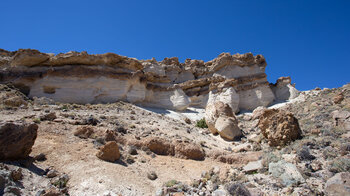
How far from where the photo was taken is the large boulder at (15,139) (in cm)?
551

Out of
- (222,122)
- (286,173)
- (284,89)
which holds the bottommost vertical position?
(286,173)

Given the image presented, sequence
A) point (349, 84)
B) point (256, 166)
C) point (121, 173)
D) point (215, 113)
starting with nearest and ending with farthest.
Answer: point (121, 173) < point (256, 166) < point (215, 113) < point (349, 84)

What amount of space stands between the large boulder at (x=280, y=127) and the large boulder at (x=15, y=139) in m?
10.2

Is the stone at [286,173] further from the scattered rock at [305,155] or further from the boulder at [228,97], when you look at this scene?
the boulder at [228,97]

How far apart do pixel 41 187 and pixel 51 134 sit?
4.02 meters

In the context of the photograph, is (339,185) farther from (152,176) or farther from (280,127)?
(280,127)

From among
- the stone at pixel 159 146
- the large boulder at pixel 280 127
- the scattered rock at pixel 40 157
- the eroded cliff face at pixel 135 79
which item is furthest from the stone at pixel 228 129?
the scattered rock at pixel 40 157

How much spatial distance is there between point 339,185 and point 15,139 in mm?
8485

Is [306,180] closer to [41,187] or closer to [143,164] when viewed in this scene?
[143,164]

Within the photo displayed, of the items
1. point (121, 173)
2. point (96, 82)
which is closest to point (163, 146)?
point (121, 173)

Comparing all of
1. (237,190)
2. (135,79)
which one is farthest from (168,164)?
(135,79)

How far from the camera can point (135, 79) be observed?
2295 centimetres

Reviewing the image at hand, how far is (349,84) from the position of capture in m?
20.0

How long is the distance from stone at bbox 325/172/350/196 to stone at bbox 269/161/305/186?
74cm
